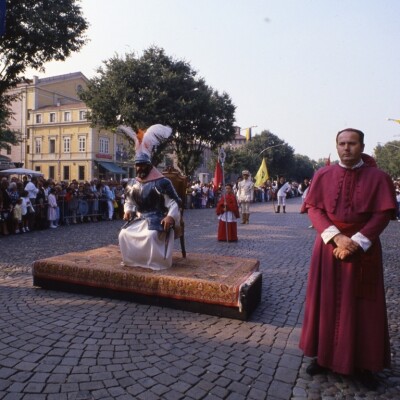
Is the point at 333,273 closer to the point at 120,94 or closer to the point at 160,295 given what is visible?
the point at 160,295

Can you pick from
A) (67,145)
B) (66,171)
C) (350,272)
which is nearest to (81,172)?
(66,171)

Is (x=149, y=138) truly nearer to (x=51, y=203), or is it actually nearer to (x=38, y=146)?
(x=51, y=203)

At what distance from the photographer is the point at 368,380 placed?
3.01 metres

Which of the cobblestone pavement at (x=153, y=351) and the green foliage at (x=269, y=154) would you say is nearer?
the cobblestone pavement at (x=153, y=351)

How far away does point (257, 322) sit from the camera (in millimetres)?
4449

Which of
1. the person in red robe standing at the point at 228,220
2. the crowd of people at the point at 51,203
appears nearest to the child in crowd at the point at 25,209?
the crowd of people at the point at 51,203

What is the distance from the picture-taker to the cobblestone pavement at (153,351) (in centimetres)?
290

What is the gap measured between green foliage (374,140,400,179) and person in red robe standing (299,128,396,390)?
213 feet

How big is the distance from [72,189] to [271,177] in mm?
54838

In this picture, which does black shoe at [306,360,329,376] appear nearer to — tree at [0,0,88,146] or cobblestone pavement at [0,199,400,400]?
cobblestone pavement at [0,199,400,400]

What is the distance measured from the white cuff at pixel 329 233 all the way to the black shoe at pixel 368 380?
109cm

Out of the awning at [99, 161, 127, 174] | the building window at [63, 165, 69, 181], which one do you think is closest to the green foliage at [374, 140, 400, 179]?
the awning at [99, 161, 127, 174]

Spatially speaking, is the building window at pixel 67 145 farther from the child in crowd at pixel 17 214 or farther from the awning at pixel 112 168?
the child in crowd at pixel 17 214

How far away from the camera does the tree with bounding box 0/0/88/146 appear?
13.3 m
